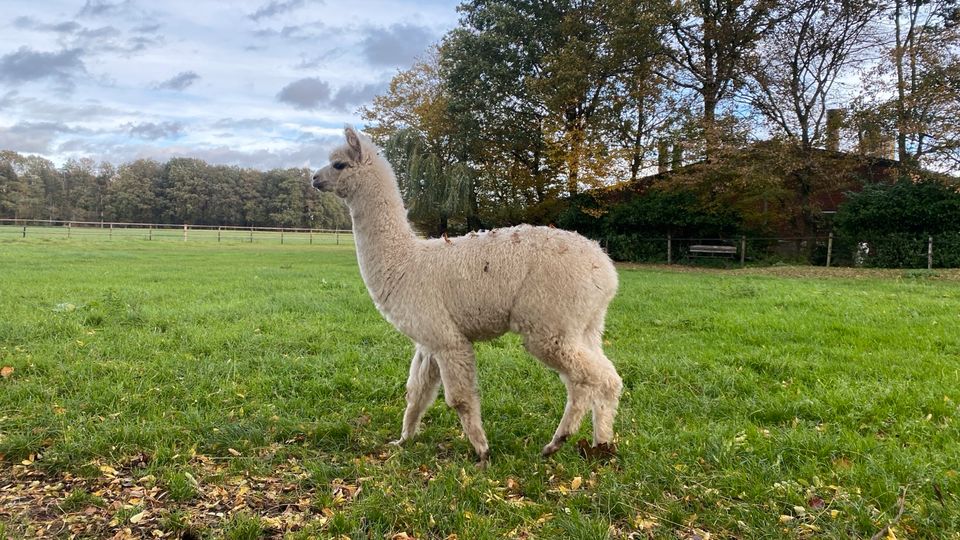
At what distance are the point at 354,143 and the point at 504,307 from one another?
169 cm

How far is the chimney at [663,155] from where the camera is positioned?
907 inches

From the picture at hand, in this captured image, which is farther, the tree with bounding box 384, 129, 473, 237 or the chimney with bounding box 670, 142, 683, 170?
the tree with bounding box 384, 129, 473, 237

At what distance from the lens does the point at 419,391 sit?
3.86 meters

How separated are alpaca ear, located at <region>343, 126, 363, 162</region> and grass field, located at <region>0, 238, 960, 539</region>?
202cm

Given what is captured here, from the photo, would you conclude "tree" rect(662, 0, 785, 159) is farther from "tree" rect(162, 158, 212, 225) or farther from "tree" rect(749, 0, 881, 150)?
"tree" rect(162, 158, 212, 225)

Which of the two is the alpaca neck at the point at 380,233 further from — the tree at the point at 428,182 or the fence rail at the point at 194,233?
the fence rail at the point at 194,233

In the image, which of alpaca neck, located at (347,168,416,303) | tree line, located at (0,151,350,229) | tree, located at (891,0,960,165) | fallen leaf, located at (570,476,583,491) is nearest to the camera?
fallen leaf, located at (570,476,583,491)

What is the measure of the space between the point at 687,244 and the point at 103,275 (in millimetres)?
20923

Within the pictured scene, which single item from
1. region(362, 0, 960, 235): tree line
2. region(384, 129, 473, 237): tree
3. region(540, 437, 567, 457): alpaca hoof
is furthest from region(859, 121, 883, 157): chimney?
region(540, 437, 567, 457): alpaca hoof

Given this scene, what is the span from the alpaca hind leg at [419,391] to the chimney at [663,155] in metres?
21.5

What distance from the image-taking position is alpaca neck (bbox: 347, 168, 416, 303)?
3828 millimetres

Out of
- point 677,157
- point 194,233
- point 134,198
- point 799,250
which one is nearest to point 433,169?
point 677,157

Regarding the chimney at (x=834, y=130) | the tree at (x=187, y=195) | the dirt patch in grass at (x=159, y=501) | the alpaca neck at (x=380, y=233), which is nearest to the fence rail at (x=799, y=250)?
the chimney at (x=834, y=130)

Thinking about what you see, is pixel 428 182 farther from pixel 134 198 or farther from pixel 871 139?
pixel 134 198
